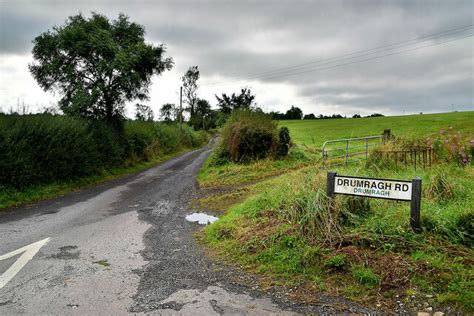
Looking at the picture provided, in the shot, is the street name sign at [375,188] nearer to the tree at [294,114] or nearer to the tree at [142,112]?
the tree at [142,112]

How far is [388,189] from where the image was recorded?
528 cm

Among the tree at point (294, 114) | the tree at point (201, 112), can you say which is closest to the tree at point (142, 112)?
the tree at point (201, 112)

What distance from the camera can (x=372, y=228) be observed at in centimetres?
536

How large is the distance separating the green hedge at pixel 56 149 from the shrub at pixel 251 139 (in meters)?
6.30

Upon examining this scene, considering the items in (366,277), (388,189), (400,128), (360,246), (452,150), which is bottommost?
(366,277)

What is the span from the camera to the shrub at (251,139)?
17.3 meters

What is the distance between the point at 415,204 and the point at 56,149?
12630mm

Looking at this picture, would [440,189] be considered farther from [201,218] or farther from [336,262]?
[201,218]

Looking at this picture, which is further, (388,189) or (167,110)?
(167,110)

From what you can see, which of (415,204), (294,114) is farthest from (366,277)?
(294,114)

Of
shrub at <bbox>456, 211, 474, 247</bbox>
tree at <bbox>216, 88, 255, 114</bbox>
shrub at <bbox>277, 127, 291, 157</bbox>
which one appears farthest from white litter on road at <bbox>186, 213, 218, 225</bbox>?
tree at <bbox>216, 88, 255, 114</bbox>

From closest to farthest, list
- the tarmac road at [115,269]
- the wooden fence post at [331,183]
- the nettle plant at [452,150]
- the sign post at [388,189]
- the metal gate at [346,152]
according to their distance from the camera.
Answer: the tarmac road at [115,269]
the sign post at [388,189]
the wooden fence post at [331,183]
the nettle plant at [452,150]
the metal gate at [346,152]

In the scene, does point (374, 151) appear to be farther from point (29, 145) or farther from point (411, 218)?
point (29, 145)

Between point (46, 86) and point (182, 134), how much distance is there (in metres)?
21.7
